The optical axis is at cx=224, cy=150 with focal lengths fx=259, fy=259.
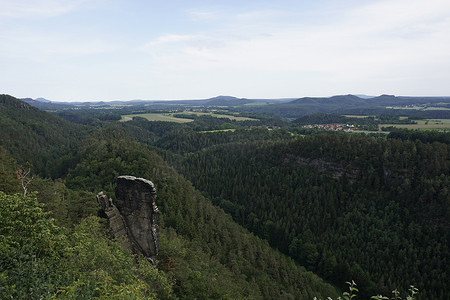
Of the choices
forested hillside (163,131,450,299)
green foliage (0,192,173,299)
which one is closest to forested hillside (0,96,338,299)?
green foliage (0,192,173,299)

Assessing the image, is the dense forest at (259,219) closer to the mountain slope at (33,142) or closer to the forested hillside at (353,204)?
the forested hillside at (353,204)

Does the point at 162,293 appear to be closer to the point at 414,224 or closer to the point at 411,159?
the point at 414,224

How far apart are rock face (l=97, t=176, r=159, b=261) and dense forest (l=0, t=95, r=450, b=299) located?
81.5 inches

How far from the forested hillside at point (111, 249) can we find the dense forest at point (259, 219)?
24cm

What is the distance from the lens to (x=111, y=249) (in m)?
29.7

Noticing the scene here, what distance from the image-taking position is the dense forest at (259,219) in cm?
2464

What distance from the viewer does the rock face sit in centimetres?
3584

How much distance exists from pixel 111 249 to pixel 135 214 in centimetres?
750

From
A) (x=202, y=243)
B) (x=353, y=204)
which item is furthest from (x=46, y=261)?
(x=353, y=204)

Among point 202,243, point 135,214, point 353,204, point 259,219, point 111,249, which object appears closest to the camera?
point 111,249

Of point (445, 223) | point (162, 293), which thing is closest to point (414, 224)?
point (445, 223)

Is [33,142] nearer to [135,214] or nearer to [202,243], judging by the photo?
[202,243]

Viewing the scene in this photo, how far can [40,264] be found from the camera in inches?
742

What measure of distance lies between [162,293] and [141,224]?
10271 millimetres
